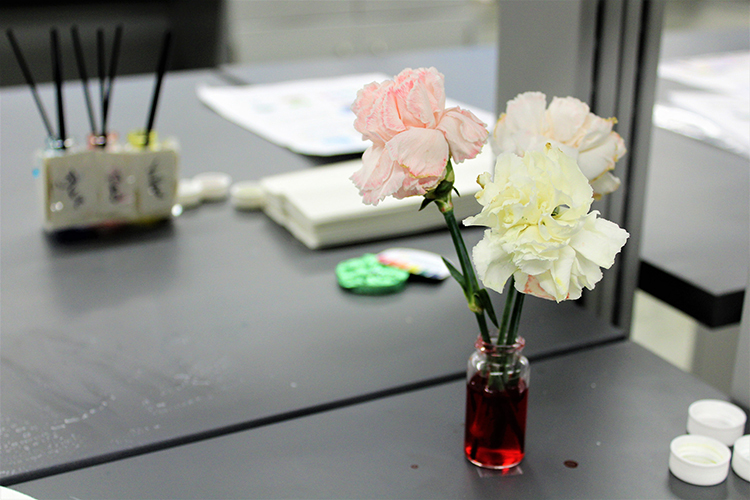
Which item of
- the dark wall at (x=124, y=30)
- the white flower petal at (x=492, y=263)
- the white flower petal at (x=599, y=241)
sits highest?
the white flower petal at (x=599, y=241)

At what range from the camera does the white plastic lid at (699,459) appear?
0.58 meters

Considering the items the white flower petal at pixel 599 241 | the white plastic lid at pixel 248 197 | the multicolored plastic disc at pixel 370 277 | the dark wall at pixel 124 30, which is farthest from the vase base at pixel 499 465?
the dark wall at pixel 124 30

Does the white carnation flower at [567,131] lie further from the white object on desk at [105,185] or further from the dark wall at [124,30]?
the dark wall at [124,30]

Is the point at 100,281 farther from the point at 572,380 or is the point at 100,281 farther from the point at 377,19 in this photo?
the point at 377,19

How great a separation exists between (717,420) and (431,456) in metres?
0.24

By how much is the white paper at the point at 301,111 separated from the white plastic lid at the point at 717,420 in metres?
0.78

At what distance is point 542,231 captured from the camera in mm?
468

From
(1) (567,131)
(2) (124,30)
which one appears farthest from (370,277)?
(2) (124,30)

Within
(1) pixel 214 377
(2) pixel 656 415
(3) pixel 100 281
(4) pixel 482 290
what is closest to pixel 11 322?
(3) pixel 100 281

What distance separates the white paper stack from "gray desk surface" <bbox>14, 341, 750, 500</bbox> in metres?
0.34

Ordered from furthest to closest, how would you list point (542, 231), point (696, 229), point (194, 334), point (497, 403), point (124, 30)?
point (124, 30), point (696, 229), point (194, 334), point (497, 403), point (542, 231)

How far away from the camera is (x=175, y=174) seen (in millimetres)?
1056

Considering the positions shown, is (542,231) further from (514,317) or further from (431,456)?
(431,456)

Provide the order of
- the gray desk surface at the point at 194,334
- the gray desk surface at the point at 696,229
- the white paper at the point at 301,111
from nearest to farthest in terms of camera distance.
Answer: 1. the gray desk surface at the point at 194,334
2. the gray desk surface at the point at 696,229
3. the white paper at the point at 301,111
